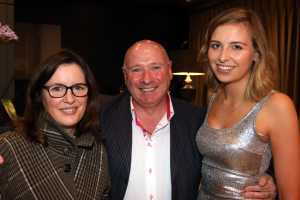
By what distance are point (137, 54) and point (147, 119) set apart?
1.24 ft

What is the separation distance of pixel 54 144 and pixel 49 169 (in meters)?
0.11

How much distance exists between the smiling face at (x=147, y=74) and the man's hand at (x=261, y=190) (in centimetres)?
72

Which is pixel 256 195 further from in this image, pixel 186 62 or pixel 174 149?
pixel 186 62

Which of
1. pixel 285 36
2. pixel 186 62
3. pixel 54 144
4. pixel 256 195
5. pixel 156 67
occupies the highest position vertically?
pixel 285 36

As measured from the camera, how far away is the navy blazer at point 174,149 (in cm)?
200

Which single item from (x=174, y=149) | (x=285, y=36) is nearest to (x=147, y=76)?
(x=174, y=149)

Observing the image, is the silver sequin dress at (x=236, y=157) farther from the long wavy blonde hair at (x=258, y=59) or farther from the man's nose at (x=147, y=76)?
the man's nose at (x=147, y=76)

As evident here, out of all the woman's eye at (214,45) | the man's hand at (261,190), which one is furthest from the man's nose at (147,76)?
the man's hand at (261,190)

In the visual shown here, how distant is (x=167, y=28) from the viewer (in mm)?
7309

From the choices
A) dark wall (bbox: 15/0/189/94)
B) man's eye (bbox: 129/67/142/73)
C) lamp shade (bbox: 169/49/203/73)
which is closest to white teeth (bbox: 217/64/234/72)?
man's eye (bbox: 129/67/142/73)

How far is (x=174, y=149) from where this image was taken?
207cm

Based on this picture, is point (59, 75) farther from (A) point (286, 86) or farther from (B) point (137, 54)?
(A) point (286, 86)

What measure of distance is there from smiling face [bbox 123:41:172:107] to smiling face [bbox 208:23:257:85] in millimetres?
458

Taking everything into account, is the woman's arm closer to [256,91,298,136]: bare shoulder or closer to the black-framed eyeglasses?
[256,91,298,136]: bare shoulder
